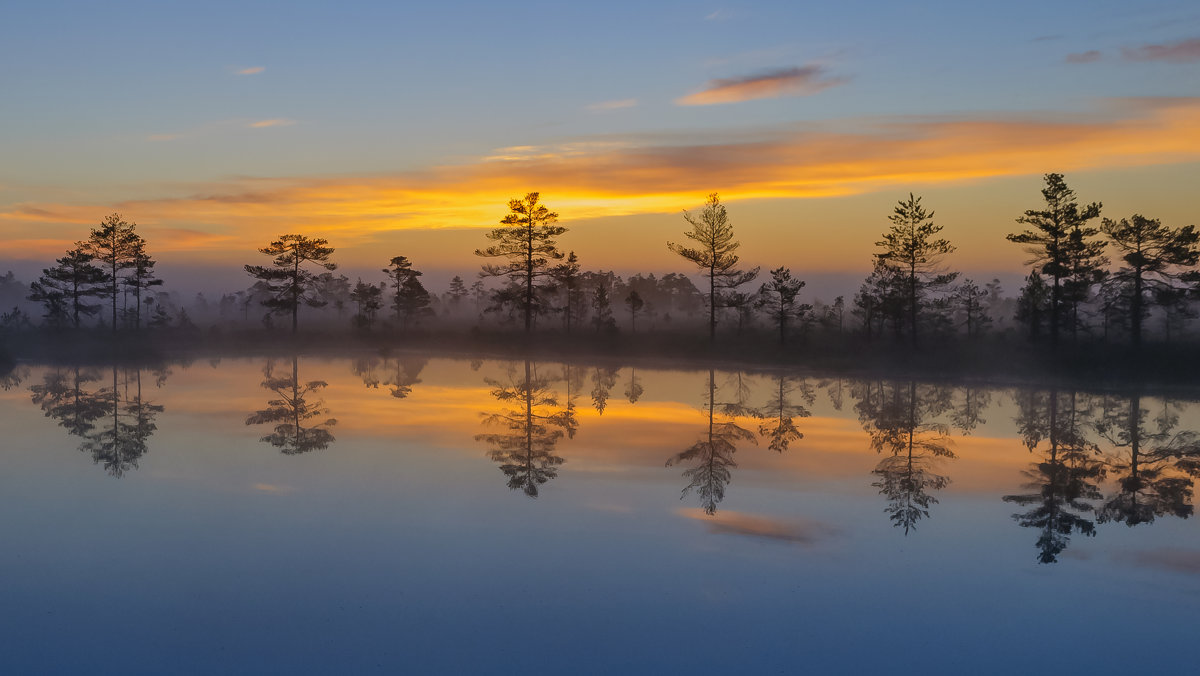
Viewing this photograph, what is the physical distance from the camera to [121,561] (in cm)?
1020

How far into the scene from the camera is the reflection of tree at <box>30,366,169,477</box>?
18188 millimetres

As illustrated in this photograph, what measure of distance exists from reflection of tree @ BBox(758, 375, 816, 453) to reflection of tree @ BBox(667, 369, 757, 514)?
675 millimetres

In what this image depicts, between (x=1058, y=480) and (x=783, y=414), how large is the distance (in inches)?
426

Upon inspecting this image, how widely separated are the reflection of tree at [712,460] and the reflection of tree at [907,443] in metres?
2.75

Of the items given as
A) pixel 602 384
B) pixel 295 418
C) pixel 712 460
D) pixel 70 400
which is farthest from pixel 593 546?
pixel 70 400

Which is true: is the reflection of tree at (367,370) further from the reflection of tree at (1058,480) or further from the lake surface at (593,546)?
the reflection of tree at (1058,480)

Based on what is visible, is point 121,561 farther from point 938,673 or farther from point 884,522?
point 884,522

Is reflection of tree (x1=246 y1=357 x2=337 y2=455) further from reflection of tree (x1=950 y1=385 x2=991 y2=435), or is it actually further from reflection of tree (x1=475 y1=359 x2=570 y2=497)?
reflection of tree (x1=950 y1=385 x2=991 y2=435)

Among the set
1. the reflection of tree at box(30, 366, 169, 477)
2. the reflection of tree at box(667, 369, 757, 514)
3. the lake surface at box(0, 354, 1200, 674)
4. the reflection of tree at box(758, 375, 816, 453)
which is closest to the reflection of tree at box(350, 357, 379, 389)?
the reflection of tree at box(30, 366, 169, 477)

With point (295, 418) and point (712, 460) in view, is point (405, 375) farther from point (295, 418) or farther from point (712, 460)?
point (712, 460)

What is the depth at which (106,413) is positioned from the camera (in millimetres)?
25141

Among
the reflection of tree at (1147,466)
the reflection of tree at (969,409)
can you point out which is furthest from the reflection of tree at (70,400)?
the reflection of tree at (969,409)

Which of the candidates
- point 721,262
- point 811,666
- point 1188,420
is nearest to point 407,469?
point 811,666

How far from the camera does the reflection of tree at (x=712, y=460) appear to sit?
14594 millimetres
